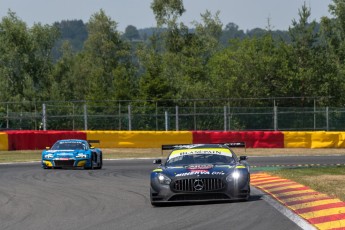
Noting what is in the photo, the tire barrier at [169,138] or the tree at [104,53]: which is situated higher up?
the tree at [104,53]

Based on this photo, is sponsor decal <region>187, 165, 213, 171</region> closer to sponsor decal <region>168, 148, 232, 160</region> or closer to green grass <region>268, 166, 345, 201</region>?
sponsor decal <region>168, 148, 232, 160</region>

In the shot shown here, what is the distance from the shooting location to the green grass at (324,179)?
54.2 ft

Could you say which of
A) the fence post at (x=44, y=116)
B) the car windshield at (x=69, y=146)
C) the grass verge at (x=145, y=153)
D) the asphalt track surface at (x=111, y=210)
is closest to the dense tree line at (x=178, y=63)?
the grass verge at (x=145, y=153)

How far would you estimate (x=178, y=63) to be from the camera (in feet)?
284

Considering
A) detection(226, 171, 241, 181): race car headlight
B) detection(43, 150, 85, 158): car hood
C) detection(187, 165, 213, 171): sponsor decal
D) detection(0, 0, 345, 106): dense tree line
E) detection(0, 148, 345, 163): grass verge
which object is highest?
detection(0, 0, 345, 106): dense tree line

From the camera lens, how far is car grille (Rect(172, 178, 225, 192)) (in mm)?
15406

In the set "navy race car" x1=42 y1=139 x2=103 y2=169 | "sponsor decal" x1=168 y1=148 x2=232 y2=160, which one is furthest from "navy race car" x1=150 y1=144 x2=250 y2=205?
"navy race car" x1=42 y1=139 x2=103 y2=169

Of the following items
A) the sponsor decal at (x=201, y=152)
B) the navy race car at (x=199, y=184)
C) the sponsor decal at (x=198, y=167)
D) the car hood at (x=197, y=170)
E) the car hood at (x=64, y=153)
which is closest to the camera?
the navy race car at (x=199, y=184)

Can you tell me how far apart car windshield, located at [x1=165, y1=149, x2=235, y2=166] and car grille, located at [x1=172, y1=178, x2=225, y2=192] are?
109cm

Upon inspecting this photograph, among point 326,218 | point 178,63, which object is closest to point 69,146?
point 326,218

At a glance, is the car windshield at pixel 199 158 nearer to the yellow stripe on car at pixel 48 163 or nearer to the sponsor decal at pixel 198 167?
the sponsor decal at pixel 198 167

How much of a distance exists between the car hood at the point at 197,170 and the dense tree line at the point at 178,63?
132ft

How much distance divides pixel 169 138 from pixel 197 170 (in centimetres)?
2780

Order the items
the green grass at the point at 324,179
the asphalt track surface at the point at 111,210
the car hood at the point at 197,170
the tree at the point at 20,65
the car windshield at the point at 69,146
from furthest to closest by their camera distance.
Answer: the tree at the point at 20,65
the car windshield at the point at 69,146
the green grass at the point at 324,179
the car hood at the point at 197,170
the asphalt track surface at the point at 111,210
